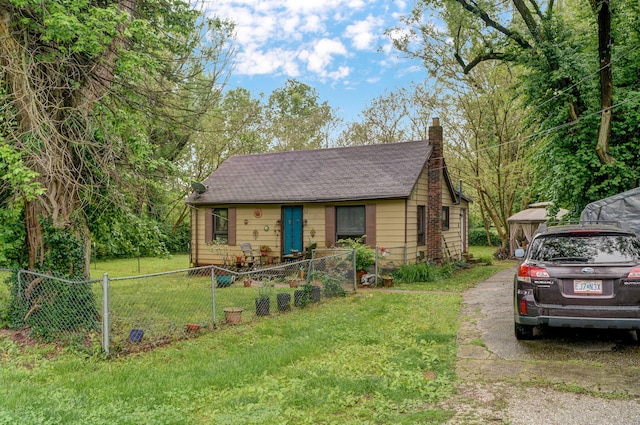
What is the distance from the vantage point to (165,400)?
4.46 metres


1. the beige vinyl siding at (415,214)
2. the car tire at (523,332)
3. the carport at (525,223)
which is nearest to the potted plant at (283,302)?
the car tire at (523,332)

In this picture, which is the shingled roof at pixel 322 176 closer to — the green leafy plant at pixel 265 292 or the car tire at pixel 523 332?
the green leafy plant at pixel 265 292

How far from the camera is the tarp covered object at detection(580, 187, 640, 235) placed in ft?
32.0

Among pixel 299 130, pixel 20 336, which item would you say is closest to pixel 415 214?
pixel 20 336

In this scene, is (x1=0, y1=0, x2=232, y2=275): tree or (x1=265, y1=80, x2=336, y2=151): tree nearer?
(x1=0, y1=0, x2=232, y2=275): tree

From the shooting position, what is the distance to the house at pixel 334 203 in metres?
14.7

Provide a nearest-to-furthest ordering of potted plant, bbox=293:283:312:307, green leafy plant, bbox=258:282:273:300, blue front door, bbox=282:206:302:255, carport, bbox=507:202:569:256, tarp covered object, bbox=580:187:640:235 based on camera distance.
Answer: green leafy plant, bbox=258:282:273:300
potted plant, bbox=293:283:312:307
tarp covered object, bbox=580:187:640:235
blue front door, bbox=282:206:302:255
carport, bbox=507:202:569:256

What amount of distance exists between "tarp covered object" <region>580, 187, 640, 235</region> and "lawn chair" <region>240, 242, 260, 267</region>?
10.5 m

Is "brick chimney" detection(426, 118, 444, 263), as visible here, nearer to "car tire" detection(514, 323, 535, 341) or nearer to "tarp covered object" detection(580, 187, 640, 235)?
"tarp covered object" detection(580, 187, 640, 235)

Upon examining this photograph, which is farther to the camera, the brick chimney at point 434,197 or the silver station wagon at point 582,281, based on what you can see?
the brick chimney at point 434,197

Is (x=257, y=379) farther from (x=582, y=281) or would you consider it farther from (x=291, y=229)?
(x=291, y=229)

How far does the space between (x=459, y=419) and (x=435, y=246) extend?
12.6 m

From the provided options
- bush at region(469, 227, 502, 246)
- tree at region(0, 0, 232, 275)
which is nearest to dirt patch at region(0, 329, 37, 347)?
tree at region(0, 0, 232, 275)

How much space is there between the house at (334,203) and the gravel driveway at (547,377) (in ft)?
23.7
